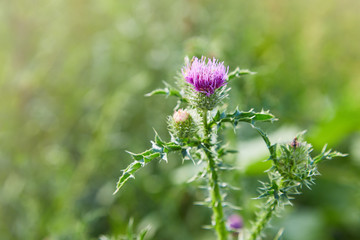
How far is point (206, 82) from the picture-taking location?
1.58 meters

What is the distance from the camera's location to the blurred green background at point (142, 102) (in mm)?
3492

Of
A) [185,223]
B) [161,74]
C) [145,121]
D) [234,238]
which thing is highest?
[161,74]

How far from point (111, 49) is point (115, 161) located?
4.38 ft

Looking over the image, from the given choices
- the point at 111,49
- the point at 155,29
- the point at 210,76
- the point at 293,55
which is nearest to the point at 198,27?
the point at 155,29

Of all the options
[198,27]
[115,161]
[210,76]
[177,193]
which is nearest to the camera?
[210,76]

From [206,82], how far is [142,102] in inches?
120

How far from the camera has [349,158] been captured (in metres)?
4.19

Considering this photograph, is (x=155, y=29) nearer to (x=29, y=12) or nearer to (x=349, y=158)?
(x=29, y=12)

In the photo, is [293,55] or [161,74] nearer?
[161,74]

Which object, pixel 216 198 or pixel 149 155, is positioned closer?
pixel 149 155

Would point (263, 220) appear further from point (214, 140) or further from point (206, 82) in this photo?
point (206, 82)

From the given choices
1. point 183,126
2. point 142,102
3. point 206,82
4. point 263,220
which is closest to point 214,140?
point 183,126

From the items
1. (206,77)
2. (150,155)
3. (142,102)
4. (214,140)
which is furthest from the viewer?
(142,102)

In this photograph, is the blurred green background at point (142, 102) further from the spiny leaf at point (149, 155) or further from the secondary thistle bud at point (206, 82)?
the spiny leaf at point (149, 155)
